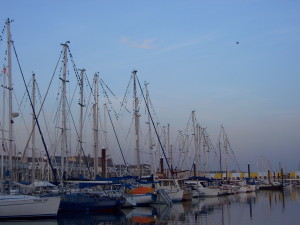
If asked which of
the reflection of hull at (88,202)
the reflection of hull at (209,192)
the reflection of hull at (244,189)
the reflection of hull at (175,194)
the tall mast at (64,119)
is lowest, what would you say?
the reflection of hull at (244,189)

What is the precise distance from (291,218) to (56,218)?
18921mm

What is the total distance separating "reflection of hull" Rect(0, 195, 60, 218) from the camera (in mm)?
33094

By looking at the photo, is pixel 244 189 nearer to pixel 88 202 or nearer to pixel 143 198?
pixel 143 198

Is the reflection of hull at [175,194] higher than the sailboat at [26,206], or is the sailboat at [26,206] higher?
the sailboat at [26,206]

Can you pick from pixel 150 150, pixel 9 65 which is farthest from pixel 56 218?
pixel 150 150

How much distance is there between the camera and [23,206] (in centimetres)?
3316

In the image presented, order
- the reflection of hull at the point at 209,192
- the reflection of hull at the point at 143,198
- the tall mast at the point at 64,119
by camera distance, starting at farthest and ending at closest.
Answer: the reflection of hull at the point at 209,192 < the reflection of hull at the point at 143,198 < the tall mast at the point at 64,119

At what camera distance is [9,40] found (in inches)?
1470

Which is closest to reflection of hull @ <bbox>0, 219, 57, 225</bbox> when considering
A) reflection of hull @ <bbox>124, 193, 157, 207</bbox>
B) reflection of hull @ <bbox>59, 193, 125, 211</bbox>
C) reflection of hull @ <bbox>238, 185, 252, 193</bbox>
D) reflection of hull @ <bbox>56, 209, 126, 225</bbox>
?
reflection of hull @ <bbox>56, 209, 126, 225</bbox>

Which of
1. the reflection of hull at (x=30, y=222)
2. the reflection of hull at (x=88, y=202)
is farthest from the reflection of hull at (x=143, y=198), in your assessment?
the reflection of hull at (x=30, y=222)

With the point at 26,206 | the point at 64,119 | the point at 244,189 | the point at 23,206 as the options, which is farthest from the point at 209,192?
the point at 23,206

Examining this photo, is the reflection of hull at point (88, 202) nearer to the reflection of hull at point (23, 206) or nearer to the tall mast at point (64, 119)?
the tall mast at point (64, 119)

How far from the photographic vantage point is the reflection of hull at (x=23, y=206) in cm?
3309

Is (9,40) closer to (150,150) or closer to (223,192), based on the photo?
(150,150)
